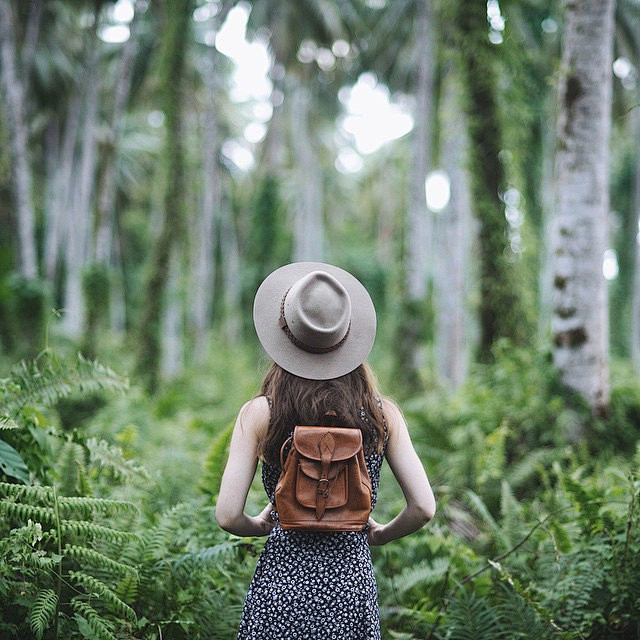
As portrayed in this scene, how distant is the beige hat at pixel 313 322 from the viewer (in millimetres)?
2387

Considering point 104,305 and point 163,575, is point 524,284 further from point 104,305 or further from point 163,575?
point 104,305

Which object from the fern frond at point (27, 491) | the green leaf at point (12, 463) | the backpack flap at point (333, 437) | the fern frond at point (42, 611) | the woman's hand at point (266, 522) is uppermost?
the backpack flap at point (333, 437)

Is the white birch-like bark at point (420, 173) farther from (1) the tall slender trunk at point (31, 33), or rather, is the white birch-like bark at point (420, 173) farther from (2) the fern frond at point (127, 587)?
(2) the fern frond at point (127, 587)

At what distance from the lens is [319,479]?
7.56 ft

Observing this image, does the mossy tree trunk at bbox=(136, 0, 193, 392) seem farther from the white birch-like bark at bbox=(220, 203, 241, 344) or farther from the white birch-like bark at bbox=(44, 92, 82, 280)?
the white birch-like bark at bbox=(220, 203, 241, 344)

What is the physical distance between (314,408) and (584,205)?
188 inches

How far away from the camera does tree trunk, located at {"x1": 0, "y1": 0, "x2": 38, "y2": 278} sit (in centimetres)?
1407

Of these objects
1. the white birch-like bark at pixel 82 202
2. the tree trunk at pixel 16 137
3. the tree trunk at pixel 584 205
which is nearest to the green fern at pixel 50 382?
the tree trunk at pixel 584 205

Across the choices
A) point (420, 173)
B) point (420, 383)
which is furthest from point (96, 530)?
point (420, 173)

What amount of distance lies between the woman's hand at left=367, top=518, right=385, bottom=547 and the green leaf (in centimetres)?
166

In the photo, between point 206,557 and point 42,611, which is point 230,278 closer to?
point 206,557

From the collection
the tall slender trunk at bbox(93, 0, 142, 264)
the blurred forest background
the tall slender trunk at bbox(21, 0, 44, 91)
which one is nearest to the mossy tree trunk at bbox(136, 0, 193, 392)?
the blurred forest background

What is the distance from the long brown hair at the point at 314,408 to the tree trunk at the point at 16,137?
1277cm

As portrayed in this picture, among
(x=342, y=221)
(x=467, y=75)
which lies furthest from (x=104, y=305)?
(x=342, y=221)
